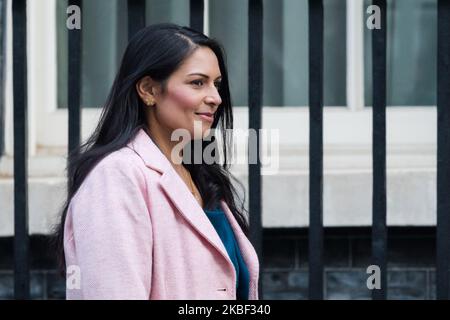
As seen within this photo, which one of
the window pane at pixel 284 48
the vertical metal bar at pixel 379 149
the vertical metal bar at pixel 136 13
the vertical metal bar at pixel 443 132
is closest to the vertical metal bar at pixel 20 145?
the vertical metal bar at pixel 136 13

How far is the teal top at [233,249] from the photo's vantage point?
318 cm

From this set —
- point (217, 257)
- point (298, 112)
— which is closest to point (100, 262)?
point (217, 257)

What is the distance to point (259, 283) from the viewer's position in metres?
3.46

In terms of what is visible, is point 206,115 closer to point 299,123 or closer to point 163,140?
point 163,140

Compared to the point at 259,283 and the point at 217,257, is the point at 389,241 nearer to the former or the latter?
the point at 259,283

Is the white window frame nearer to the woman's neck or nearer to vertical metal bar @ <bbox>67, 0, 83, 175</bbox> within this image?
vertical metal bar @ <bbox>67, 0, 83, 175</bbox>

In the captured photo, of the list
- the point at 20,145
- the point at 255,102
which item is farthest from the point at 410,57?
the point at 20,145

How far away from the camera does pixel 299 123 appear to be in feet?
17.4

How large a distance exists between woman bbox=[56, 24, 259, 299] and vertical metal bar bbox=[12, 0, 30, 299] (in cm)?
32

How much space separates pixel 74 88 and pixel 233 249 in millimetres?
651

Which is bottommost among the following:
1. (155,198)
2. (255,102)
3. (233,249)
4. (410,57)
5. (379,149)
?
(233,249)

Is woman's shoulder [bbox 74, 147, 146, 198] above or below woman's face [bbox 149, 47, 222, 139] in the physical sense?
below

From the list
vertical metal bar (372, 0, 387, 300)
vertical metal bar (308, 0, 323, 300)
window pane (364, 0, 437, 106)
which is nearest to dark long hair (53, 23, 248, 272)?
vertical metal bar (308, 0, 323, 300)

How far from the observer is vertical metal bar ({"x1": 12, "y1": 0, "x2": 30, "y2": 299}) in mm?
3498
